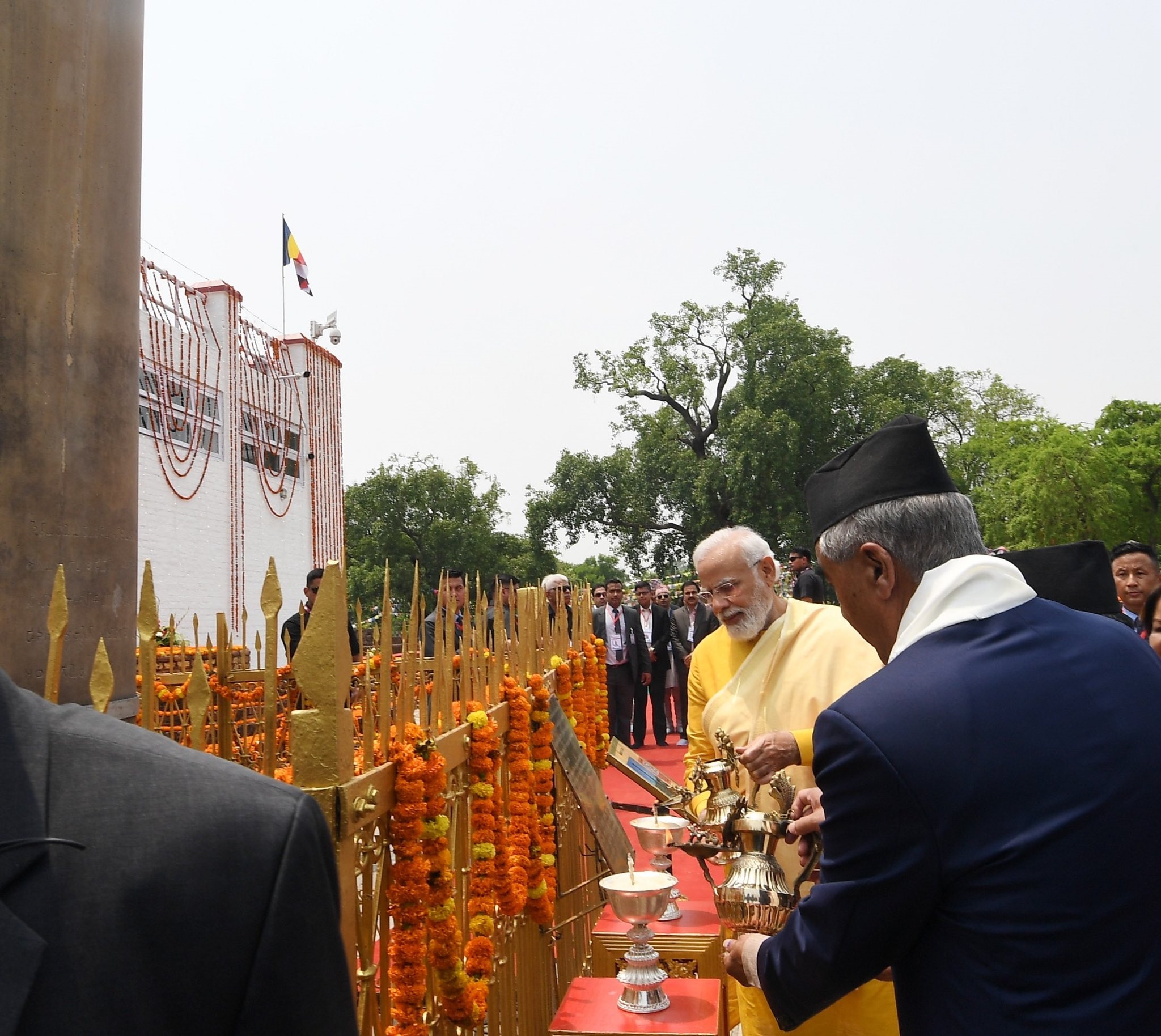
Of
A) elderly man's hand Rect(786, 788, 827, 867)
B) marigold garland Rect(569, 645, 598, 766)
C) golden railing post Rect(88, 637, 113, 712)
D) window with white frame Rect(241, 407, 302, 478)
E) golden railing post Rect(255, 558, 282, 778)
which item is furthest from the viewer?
window with white frame Rect(241, 407, 302, 478)

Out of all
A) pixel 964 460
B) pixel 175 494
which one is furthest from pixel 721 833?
pixel 964 460

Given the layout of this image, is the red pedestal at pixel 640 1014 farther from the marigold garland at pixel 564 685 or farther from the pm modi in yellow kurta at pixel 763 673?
the marigold garland at pixel 564 685

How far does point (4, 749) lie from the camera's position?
731 mm

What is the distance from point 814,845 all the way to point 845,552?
0.92 m

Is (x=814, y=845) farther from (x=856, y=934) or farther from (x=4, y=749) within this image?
(x=4, y=749)

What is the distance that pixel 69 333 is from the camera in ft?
12.0

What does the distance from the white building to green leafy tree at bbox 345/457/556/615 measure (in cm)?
1415

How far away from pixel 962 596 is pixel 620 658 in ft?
30.6

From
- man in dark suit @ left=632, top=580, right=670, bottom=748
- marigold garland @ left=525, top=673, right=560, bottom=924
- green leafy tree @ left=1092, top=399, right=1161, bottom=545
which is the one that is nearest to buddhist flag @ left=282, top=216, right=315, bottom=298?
man in dark suit @ left=632, top=580, right=670, bottom=748

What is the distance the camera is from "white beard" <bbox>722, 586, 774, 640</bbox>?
131 inches

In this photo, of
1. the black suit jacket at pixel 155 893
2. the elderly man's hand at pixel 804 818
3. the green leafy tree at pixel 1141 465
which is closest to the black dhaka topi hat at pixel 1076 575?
the elderly man's hand at pixel 804 818

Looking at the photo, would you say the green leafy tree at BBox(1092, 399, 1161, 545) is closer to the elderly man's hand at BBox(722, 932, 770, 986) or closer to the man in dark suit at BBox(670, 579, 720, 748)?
the man in dark suit at BBox(670, 579, 720, 748)

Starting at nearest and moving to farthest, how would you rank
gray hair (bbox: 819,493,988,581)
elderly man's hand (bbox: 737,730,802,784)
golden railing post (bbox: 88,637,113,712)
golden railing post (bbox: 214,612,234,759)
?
golden railing post (bbox: 88,637,113,712) < gray hair (bbox: 819,493,988,581) < golden railing post (bbox: 214,612,234,759) < elderly man's hand (bbox: 737,730,802,784)

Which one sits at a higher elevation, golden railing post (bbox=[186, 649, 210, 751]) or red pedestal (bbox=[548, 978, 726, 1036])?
golden railing post (bbox=[186, 649, 210, 751])
